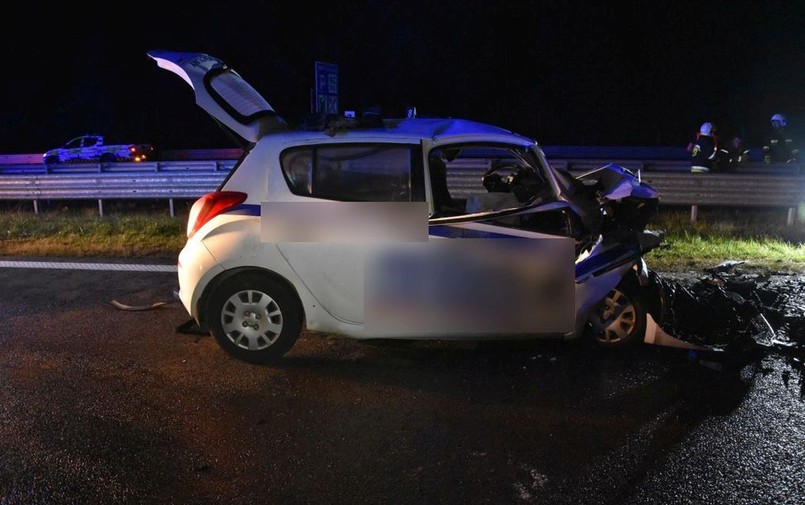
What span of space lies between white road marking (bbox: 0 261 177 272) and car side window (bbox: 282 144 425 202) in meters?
4.01

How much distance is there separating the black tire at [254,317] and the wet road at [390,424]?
0.14 m

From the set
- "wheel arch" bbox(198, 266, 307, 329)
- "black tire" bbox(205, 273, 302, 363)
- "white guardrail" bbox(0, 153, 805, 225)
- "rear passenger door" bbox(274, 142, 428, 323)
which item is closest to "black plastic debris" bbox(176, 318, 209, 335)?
"black tire" bbox(205, 273, 302, 363)

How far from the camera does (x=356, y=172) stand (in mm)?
4973

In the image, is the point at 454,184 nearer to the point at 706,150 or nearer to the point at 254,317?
the point at 706,150

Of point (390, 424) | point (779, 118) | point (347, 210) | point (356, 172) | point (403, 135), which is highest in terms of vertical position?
point (779, 118)

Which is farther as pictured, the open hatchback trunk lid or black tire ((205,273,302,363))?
the open hatchback trunk lid

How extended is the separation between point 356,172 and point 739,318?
3226mm

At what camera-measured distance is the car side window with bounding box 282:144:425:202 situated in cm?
492

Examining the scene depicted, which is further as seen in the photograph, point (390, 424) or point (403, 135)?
point (403, 135)

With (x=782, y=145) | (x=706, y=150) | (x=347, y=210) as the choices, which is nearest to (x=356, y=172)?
(x=347, y=210)

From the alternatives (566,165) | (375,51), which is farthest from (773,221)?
(375,51)

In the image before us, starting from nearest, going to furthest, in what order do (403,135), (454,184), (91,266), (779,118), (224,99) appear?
(403,135), (224,99), (91,266), (454,184), (779,118)

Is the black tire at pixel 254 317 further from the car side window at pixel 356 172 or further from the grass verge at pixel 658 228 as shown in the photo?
the grass verge at pixel 658 228

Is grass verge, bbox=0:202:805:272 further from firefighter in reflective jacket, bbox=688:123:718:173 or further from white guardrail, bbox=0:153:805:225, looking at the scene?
firefighter in reflective jacket, bbox=688:123:718:173
